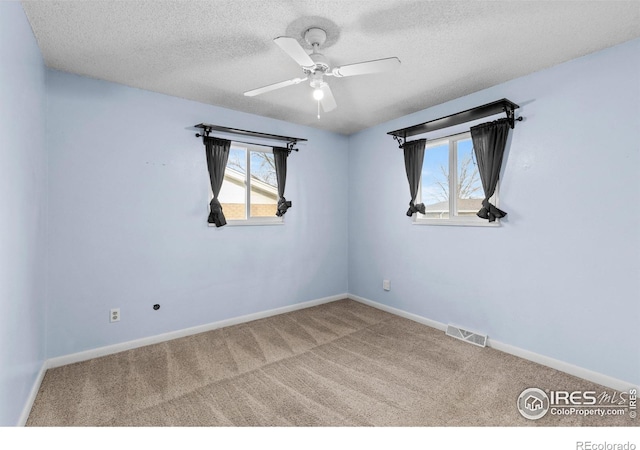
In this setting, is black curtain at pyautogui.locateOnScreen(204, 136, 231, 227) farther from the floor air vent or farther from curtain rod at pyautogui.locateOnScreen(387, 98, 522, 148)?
the floor air vent

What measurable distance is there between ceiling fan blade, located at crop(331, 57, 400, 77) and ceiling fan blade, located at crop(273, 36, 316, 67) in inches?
8.7

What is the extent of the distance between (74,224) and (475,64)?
3.86 meters

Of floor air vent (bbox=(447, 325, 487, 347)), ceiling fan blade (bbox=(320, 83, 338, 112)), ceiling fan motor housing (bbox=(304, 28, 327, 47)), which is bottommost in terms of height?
floor air vent (bbox=(447, 325, 487, 347))

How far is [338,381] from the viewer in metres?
2.45

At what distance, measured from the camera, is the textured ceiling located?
6.32ft

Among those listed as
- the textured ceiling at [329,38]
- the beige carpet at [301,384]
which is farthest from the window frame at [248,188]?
the beige carpet at [301,384]

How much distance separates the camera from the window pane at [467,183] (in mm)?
3287

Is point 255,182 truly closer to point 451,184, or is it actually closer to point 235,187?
point 235,187

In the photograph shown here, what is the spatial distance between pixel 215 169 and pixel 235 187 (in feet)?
1.34

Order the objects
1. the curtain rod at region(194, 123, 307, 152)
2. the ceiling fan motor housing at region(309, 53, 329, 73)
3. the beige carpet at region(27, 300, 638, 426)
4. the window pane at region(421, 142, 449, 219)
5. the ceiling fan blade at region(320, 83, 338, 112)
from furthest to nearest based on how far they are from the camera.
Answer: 1. the window pane at region(421, 142, 449, 219)
2. the curtain rod at region(194, 123, 307, 152)
3. the ceiling fan blade at region(320, 83, 338, 112)
4. the ceiling fan motor housing at region(309, 53, 329, 73)
5. the beige carpet at region(27, 300, 638, 426)

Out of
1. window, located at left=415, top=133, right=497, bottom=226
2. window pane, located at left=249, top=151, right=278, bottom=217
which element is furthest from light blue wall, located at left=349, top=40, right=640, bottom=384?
window pane, located at left=249, top=151, right=278, bottom=217

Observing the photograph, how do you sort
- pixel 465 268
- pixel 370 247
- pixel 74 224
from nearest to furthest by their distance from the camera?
pixel 74 224 < pixel 465 268 < pixel 370 247
